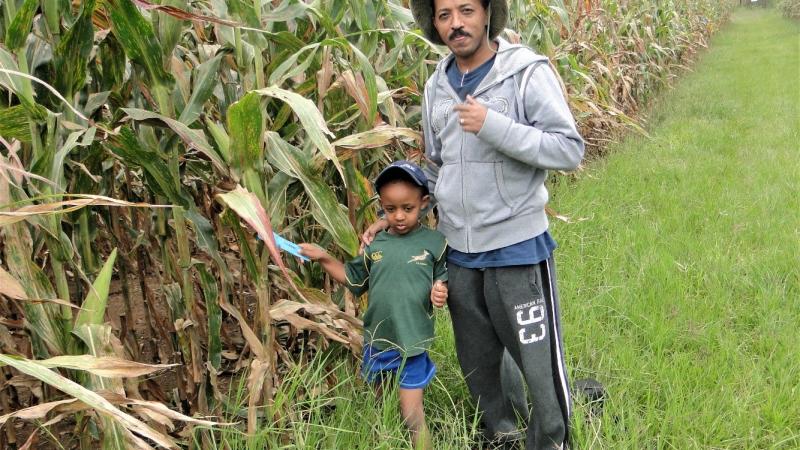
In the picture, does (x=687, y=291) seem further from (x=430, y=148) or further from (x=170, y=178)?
(x=170, y=178)

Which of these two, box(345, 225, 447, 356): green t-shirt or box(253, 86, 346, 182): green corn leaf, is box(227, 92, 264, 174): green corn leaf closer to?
box(253, 86, 346, 182): green corn leaf

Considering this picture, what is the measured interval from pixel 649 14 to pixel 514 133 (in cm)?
760

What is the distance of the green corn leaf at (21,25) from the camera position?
1.35 metres

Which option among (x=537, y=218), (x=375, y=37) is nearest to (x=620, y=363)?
(x=537, y=218)

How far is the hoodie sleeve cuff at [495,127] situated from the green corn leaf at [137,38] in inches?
29.5

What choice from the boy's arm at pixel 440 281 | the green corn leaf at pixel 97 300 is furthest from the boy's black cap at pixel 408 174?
the green corn leaf at pixel 97 300

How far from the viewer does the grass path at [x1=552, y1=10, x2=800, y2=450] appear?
2.23 m

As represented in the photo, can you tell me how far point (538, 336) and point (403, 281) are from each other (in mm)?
396

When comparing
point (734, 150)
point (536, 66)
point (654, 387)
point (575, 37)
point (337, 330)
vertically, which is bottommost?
point (734, 150)

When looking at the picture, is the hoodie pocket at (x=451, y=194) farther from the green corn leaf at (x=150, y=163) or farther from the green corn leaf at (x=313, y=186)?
the green corn leaf at (x=150, y=163)

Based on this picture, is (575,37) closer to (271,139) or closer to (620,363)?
(620,363)

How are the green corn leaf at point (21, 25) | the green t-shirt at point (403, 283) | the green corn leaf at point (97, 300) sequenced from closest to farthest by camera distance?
the green corn leaf at point (21, 25), the green corn leaf at point (97, 300), the green t-shirt at point (403, 283)

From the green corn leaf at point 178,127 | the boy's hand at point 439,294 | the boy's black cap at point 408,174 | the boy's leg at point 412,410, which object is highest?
the green corn leaf at point 178,127

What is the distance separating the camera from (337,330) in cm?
226
